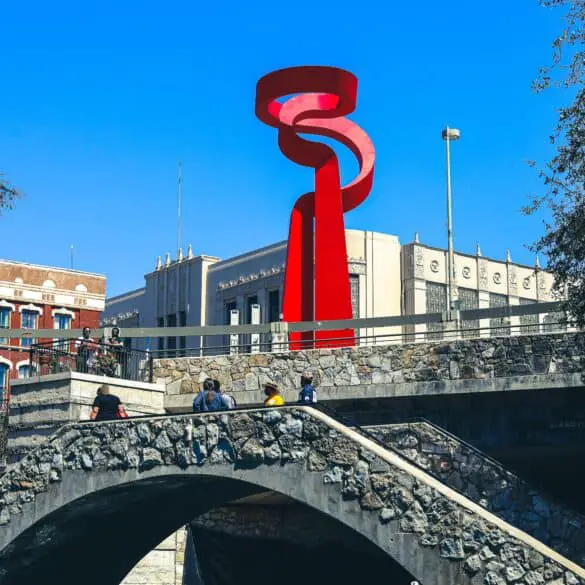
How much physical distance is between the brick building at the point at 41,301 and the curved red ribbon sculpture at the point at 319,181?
27202mm

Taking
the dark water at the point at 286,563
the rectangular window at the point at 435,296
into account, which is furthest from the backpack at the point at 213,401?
the rectangular window at the point at 435,296

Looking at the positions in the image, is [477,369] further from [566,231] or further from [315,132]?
[315,132]

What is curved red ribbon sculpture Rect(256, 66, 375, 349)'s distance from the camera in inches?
1232

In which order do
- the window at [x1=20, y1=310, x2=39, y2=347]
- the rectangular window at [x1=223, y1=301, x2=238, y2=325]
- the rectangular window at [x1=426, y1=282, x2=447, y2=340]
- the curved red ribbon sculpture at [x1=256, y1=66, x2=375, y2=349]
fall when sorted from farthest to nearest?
the window at [x1=20, y1=310, x2=39, y2=347], the rectangular window at [x1=223, y1=301, x2=238, y2=325], the rectangular window at [x1=426, y1=282, x2=447, y2=340], the curved red ribbon sculpture at [x1=256, y1=66, x2=375, y2=349]

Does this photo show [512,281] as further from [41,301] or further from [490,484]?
[490,484]

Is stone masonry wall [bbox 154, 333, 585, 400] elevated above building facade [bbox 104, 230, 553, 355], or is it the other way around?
building facade [bbox 104, 230, 553, 355]

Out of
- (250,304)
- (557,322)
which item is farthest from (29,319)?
(557,322)

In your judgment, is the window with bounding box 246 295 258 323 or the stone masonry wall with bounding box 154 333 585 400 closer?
the stone masonry wall with bounding box 154 333 585 400

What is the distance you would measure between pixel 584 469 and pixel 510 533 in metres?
9.57

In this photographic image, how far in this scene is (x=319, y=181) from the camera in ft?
108

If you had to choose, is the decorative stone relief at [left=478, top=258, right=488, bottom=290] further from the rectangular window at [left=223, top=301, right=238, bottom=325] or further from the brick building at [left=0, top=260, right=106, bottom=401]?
the brick building at [left=0, top=260, right=106, bottom=401]

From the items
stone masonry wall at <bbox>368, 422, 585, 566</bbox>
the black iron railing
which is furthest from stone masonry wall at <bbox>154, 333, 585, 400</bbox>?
stone masonry wall at <bbox>368, 422, 585, 566</bbox>

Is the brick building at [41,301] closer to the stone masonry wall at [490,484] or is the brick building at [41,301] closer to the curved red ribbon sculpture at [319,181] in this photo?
the curved red ribbon sculpture at [319,181]

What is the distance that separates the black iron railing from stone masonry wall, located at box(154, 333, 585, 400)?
1077mm
